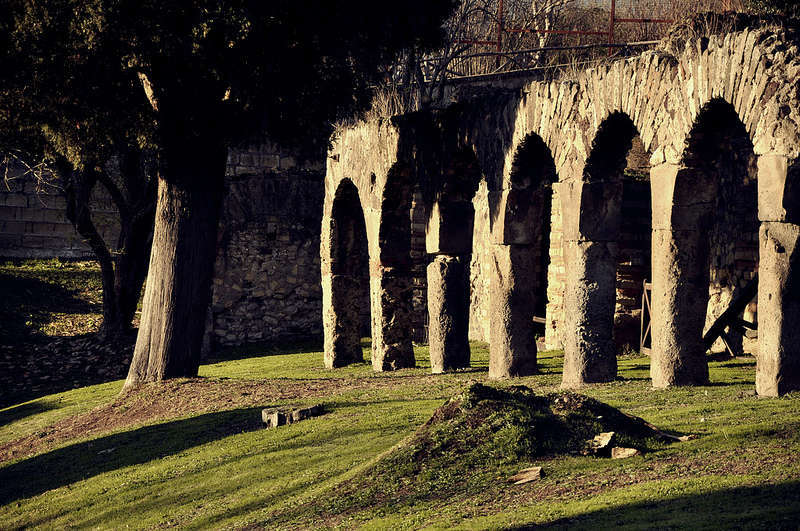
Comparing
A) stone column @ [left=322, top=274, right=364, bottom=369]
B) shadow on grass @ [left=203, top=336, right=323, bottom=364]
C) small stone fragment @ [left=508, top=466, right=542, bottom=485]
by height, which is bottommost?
small stone fragment @ [left=508, top=466, right=542, bottom=485]

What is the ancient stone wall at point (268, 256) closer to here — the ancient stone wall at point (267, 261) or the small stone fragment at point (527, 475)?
the ancient stone wall at point (267, 261)

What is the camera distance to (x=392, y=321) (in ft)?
53.1

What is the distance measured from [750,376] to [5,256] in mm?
18667

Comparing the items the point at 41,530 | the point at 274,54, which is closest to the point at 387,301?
the point at 274,54

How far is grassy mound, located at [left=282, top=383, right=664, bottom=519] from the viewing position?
7.82 metres

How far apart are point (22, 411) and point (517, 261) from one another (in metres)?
7.56

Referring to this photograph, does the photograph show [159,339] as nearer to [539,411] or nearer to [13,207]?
[539,411]

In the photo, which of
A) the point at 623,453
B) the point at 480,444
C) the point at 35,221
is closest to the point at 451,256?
the point at 480,444

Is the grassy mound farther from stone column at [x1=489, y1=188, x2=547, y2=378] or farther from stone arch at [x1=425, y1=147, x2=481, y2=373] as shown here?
stone arch at [x1=425, y1=147, x2=481, y2=373]

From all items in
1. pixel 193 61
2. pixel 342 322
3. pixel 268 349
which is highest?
pixel 193 61

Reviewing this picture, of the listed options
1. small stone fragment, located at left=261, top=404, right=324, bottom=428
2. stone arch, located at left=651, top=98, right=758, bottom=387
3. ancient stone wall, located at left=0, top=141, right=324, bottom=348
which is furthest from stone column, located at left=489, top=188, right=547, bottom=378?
ancient stone wall, located at left=0, top=141, right=324, bottom=348

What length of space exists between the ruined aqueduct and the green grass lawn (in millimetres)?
610

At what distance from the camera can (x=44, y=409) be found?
1575 cm

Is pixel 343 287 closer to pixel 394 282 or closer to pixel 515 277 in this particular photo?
pixel 394 282
